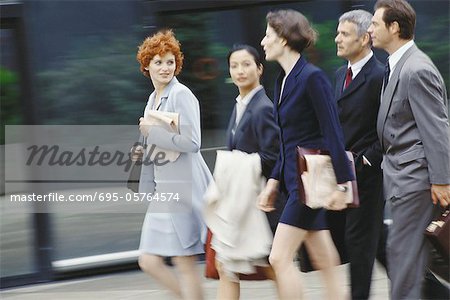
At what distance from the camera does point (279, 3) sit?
873 cm

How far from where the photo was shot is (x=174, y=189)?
20.9 ft

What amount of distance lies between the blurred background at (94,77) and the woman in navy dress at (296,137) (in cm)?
248

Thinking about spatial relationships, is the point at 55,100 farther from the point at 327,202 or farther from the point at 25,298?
the point at 327,202

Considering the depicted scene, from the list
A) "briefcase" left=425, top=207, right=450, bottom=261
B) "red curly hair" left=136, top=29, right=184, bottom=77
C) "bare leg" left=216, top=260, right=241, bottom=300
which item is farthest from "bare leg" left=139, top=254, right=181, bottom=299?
"briefcase" left=425, top=207, right=450, bottom=261

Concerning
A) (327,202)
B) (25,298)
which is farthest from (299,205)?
(25,298)

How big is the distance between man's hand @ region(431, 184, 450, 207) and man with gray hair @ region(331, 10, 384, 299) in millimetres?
781

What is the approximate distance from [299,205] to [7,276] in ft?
10.4

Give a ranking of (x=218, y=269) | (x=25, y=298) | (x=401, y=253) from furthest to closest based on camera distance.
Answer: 1. (x=25, y=298)
2. (x=218, y=269)
3. (x=401, y=253)

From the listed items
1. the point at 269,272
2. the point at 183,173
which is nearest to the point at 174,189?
the point at 183,173

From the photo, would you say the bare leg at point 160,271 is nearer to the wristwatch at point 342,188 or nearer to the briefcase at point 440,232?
the wristwatch at point 342,188

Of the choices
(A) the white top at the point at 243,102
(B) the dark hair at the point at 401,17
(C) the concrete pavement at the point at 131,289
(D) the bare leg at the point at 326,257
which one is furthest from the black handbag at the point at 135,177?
(B) the dark hair at the point at 401,17

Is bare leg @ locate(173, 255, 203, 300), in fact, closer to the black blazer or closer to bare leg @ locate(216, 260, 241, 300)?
bare leg @ locate(216, 260, 241, 300)

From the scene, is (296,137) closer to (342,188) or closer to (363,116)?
(342,188)

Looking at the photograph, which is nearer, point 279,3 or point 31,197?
point 31,197
